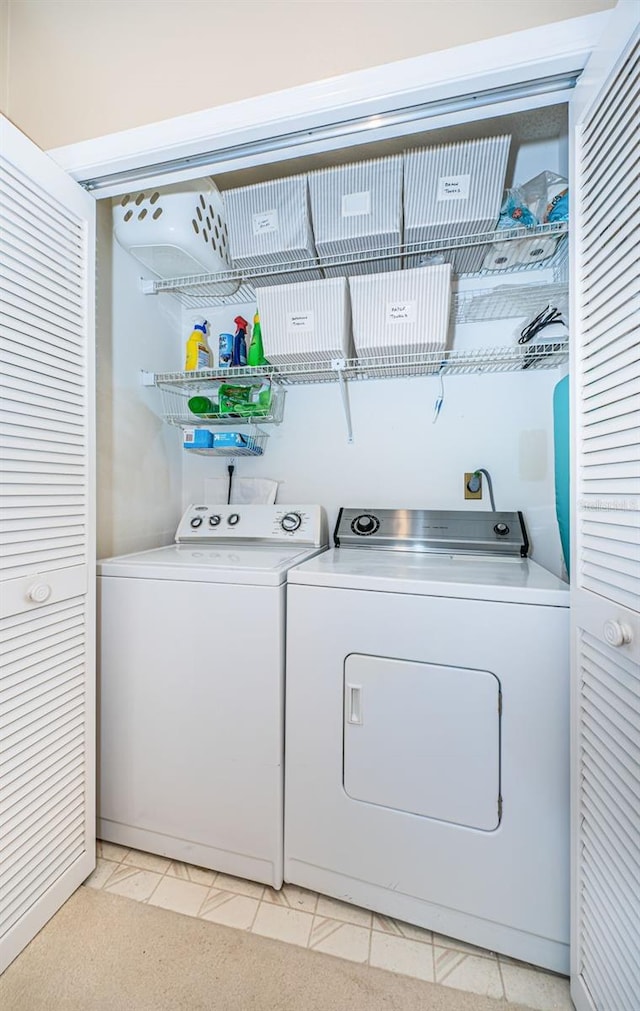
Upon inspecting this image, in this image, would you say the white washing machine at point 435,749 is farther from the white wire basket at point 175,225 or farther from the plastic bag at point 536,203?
the white wire basket at point 175,225

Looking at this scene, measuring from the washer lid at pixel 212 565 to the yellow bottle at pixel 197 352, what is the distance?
886 millimetres

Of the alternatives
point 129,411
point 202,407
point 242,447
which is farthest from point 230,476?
point 129,411

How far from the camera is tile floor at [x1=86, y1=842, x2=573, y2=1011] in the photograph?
1085mm

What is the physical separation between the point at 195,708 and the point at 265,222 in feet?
5.78

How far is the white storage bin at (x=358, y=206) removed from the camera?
148 centimetres

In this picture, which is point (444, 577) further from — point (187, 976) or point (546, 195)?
point (546, 195)

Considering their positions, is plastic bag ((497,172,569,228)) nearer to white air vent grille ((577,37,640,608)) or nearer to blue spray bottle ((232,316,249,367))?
white air vent grille ((577,37,640,608))

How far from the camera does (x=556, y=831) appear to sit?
106 centimetres

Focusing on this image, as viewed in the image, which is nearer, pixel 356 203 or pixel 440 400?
pixel 356 203

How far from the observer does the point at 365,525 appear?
6.22 ft

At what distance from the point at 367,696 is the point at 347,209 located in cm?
165

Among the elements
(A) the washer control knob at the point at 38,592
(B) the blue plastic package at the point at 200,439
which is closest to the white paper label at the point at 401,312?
(B) the blue plastic package at the point at 200,439

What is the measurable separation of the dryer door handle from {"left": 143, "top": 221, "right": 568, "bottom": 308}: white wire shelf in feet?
4.94

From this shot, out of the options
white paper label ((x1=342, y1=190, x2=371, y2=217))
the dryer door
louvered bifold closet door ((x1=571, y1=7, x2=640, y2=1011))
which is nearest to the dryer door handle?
the dryer door
